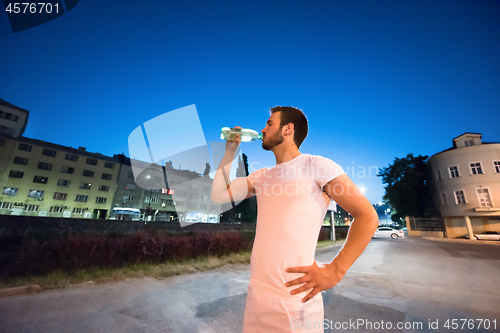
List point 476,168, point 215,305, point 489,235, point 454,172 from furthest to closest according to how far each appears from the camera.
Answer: point 454,172 < point 476,168 < point 489,235 < point 215,305

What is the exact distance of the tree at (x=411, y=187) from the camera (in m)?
29.4

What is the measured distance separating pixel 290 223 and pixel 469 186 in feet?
108

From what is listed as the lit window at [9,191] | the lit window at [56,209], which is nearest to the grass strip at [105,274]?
the lit window at [56,209]

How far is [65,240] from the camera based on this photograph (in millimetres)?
6848

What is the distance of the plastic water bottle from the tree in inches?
1384

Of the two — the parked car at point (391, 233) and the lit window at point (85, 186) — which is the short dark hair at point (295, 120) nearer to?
the parked car at point (391, 233)

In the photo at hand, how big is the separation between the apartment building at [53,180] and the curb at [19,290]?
45723 mm

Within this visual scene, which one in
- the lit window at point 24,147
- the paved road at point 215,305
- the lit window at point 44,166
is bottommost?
the paved road at point 215,305

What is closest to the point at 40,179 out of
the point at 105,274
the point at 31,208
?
the point at 31,208

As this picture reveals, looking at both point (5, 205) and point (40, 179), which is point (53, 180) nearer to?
point (40, 179)

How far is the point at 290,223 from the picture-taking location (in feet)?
3.81

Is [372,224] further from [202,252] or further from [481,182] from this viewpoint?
[481,182]

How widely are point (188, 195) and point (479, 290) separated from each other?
55.8 metres

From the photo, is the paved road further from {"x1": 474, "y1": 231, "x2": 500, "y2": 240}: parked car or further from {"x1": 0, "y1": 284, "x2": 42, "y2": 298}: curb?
{"x1": 474, "y1": 231, "x2": 500, "y2": 240}: parked car
